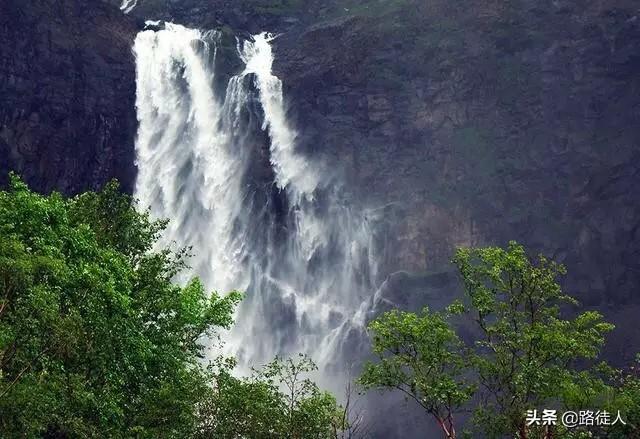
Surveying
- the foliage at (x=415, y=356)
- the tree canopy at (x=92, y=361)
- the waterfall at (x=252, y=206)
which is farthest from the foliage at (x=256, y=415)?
the waterfall at (x=252, y=206)

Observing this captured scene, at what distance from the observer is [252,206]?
56219 mm

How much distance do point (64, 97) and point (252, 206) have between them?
61.2 ft

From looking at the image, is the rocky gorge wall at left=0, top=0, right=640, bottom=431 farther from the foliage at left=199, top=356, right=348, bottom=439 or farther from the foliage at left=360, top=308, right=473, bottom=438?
the foliage at left=199, top=356, right=348, bottom=439

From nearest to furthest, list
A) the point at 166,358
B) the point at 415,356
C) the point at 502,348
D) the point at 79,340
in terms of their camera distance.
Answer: the point at 79,340
the point at 166,358
the point at 502,348
the point at 415,356

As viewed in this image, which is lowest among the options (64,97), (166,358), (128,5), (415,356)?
(166,358)

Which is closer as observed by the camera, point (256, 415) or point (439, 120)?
point (256, 415)

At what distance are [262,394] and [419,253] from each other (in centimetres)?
4098

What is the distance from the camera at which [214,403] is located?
15844mm

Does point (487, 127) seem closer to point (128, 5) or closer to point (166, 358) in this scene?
point (166, 358)

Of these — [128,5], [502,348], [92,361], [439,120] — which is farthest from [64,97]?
[502,348]

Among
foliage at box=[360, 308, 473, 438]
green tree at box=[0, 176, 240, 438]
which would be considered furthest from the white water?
foliage at box=[360, 308, 473, 438]

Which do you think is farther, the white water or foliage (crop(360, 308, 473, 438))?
the white water

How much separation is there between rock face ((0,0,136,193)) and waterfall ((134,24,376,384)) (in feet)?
7.29

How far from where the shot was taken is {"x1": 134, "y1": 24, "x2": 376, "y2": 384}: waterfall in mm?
52781
